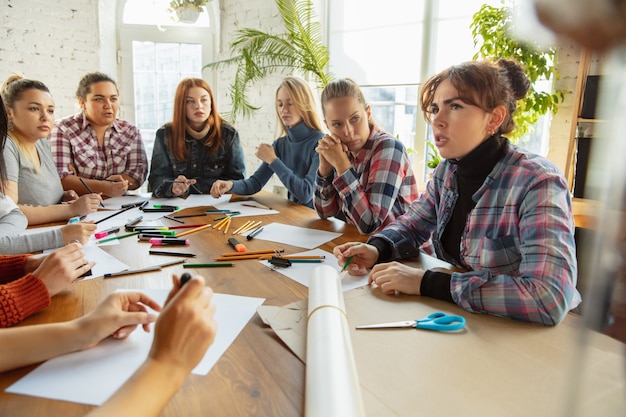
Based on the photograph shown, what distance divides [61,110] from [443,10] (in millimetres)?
3184

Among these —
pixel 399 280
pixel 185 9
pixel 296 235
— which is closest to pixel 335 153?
pixel 296 235

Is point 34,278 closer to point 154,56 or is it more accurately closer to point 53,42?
point 53,42

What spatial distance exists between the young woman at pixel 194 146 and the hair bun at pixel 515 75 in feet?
5.38

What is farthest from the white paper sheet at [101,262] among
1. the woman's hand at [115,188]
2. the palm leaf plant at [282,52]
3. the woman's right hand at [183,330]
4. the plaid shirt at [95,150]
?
the palm leaf plant at [282,52]

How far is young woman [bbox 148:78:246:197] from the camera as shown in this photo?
2.45 m

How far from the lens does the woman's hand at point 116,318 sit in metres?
0.74

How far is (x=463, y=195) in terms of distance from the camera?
4.00 feet

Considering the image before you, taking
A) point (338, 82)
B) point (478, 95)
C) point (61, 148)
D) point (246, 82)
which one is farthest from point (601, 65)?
point (246, 82)

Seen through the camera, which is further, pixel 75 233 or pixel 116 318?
pixel 75 233

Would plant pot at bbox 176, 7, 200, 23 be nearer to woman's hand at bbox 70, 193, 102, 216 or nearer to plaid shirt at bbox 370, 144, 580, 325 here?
woman's hand at bbox 70, 193, 102, 216

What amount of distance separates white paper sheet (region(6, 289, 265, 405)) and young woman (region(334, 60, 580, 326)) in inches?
16.4

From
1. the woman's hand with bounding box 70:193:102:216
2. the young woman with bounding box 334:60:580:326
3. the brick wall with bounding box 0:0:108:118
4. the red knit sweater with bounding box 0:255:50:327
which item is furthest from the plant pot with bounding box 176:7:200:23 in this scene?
the red knit sweater with bounding box 0:255:50:327

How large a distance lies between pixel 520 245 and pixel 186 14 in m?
3.52

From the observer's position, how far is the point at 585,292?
0.19m
